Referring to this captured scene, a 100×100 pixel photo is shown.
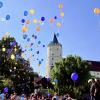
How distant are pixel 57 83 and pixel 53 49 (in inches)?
3869

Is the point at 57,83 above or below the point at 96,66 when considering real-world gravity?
below

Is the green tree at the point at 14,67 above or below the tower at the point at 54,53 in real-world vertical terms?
below

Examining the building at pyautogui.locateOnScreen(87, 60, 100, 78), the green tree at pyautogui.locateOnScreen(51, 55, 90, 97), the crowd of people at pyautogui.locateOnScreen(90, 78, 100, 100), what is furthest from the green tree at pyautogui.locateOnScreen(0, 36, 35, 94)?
the building at pyautogui.locateOnScreen(87, 60, 100, 78)

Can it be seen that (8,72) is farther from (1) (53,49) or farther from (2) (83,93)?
(1) (53,49)

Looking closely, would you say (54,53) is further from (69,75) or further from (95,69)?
(69,75)

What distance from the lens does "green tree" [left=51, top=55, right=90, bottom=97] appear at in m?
60.6

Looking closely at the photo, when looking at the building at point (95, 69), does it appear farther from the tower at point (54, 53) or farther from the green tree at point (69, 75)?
the green tree at point (69, 75)

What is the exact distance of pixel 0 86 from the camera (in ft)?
130

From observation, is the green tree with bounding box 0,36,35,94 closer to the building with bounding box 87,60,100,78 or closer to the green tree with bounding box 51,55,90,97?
the green tree with bounding box 51,55,90,97

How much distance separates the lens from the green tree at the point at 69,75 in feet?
199

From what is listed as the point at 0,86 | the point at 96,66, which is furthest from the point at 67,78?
the point at 96,66

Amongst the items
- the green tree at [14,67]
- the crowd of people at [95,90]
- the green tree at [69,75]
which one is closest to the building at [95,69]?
the green tree at [69,75]

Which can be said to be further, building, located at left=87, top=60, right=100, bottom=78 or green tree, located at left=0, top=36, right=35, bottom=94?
building, located at left=87, top=60, right=100, bottom=78

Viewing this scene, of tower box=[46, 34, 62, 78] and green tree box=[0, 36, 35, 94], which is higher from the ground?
tower box=[46, 34, 62, 78]
